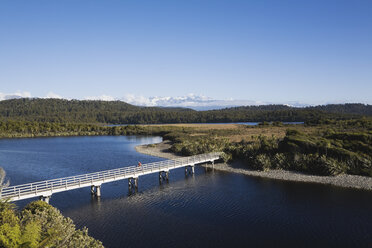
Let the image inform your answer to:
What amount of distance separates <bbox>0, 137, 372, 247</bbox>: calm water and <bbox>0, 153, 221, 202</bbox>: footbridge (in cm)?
132

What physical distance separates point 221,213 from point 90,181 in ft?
40.3

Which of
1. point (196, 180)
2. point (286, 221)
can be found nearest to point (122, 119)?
point (196, 180)

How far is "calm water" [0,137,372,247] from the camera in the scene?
1931cm

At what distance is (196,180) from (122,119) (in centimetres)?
14654

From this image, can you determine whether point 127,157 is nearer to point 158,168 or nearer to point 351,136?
point 158,168

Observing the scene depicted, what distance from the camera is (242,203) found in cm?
2623

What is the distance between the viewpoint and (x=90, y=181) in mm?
27766

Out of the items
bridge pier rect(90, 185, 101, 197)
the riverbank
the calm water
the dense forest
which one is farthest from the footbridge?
the dense forest

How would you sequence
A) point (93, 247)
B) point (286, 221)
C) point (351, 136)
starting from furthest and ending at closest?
point (351, 136), point (286, 221), point (93, 247)

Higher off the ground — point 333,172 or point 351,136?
point 351,136

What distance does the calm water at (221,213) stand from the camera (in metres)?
19.3

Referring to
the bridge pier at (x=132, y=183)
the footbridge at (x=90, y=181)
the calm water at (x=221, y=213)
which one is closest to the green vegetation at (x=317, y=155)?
the calm water at (x=221, y=213)

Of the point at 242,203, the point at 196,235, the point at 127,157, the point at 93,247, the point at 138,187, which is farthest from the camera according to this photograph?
the point at 127,157

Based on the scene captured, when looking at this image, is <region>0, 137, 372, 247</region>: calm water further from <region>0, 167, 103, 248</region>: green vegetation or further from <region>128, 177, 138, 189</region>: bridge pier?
<region>0, 167, 103, 248</region>: green vegetation
